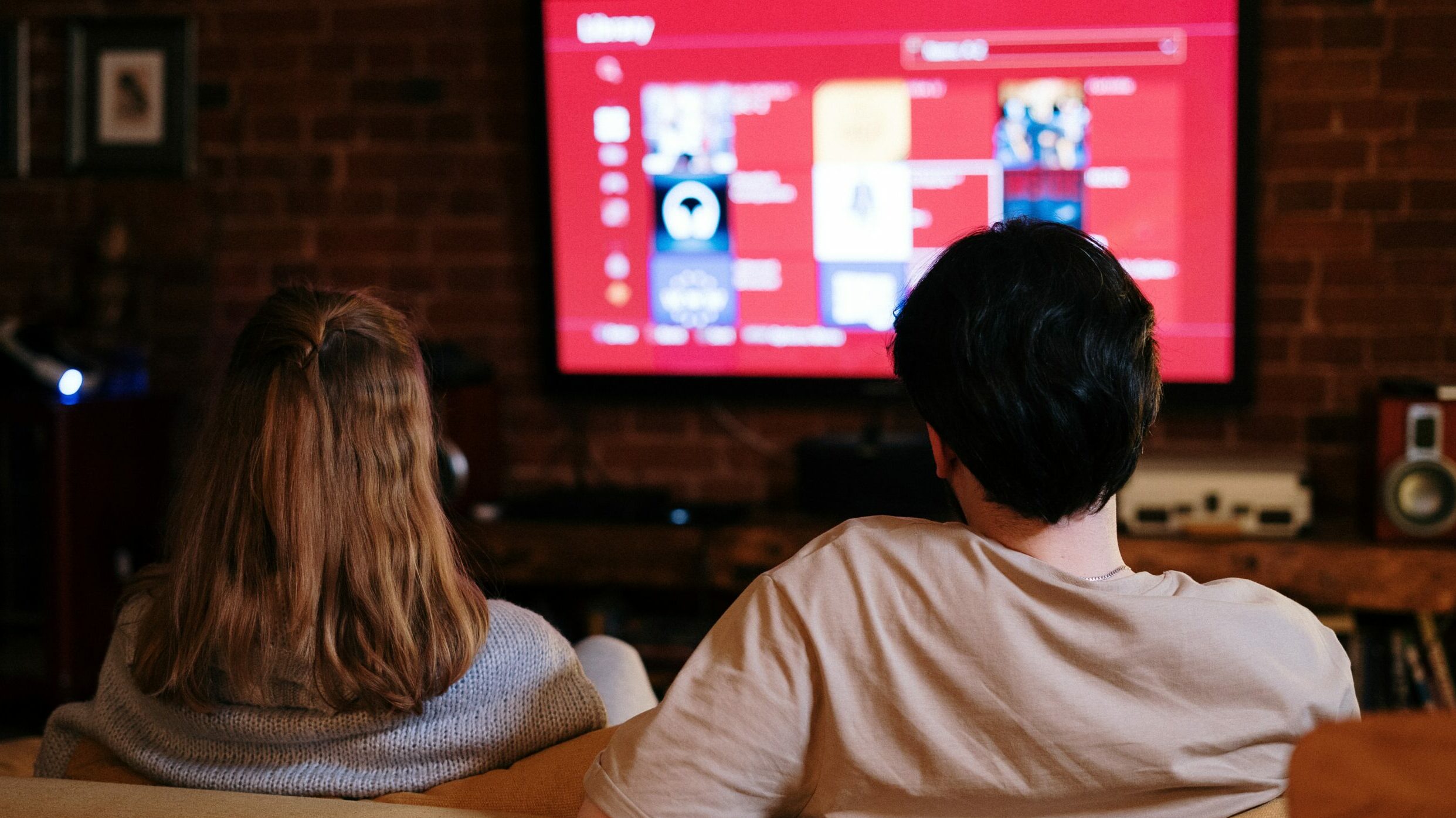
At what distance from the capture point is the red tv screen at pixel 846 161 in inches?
117

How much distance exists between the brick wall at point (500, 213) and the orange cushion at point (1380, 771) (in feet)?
8.64

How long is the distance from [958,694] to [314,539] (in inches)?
23.9

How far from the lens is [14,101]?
3.71 meters

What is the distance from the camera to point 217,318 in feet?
12.1

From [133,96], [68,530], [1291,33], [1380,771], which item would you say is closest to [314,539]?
[1380,771]

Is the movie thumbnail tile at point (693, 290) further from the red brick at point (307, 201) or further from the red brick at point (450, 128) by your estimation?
the red brick at point (307, 201)

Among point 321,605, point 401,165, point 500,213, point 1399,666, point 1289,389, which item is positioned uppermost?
point 401,165

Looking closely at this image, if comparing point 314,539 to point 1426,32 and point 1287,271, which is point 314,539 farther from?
point 1426,32

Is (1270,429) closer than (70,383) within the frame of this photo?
Yes

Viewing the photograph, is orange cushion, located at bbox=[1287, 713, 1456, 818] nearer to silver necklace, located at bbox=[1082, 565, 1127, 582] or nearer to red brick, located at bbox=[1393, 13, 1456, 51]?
silver necklace, located at bbox=[1082, 565, 1127, 582]

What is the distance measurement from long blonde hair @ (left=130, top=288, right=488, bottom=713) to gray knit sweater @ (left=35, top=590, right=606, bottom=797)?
0.10 feet

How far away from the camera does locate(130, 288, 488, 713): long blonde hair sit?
1158mm

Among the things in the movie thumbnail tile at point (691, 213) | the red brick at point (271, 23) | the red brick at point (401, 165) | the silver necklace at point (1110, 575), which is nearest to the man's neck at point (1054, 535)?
the silver necklace at point (1110, 575)

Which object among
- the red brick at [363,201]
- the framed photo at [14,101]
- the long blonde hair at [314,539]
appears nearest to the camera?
the long blonde hair at [314,539]
